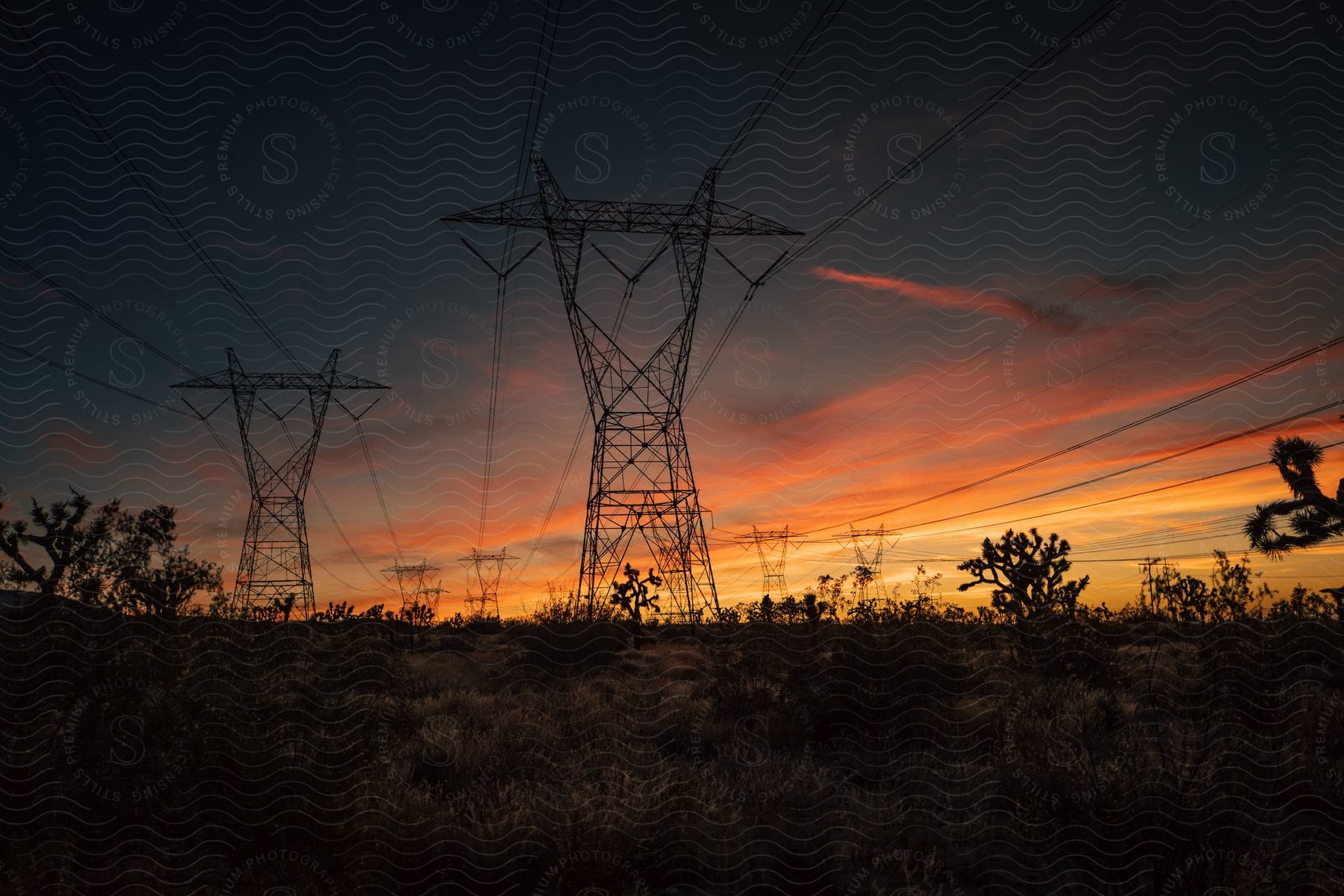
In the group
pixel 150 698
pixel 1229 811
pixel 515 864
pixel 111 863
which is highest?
pixel 150 698

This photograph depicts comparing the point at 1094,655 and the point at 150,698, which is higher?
the point at 150,698

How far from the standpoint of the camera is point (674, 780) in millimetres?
9852

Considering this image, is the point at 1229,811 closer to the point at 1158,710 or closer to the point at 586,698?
the point at 1158,710

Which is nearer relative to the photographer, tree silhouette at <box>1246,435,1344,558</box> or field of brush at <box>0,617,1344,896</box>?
field of brush at <box>0,617,1344,896</box>

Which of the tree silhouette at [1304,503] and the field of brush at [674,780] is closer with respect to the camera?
the field of brush at [674,780]

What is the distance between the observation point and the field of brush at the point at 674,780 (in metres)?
7.68

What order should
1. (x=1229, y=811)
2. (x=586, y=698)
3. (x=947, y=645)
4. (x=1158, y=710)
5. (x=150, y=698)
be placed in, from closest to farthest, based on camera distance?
(x=1229, y=811) < (x=150, y=698) < (x=1158, y=710) < (x=586, y=698) < (x=947, y=645)

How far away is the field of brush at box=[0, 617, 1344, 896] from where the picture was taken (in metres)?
7.68

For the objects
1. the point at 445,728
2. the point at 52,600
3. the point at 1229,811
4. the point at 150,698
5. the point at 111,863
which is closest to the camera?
the point at 111,863

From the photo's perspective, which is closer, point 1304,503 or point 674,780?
point 674,780

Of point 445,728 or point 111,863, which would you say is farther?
point 445,728

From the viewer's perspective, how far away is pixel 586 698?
1421cm

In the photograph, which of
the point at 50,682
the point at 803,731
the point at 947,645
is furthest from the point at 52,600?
the point at 947,645

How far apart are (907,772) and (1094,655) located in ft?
23.1
